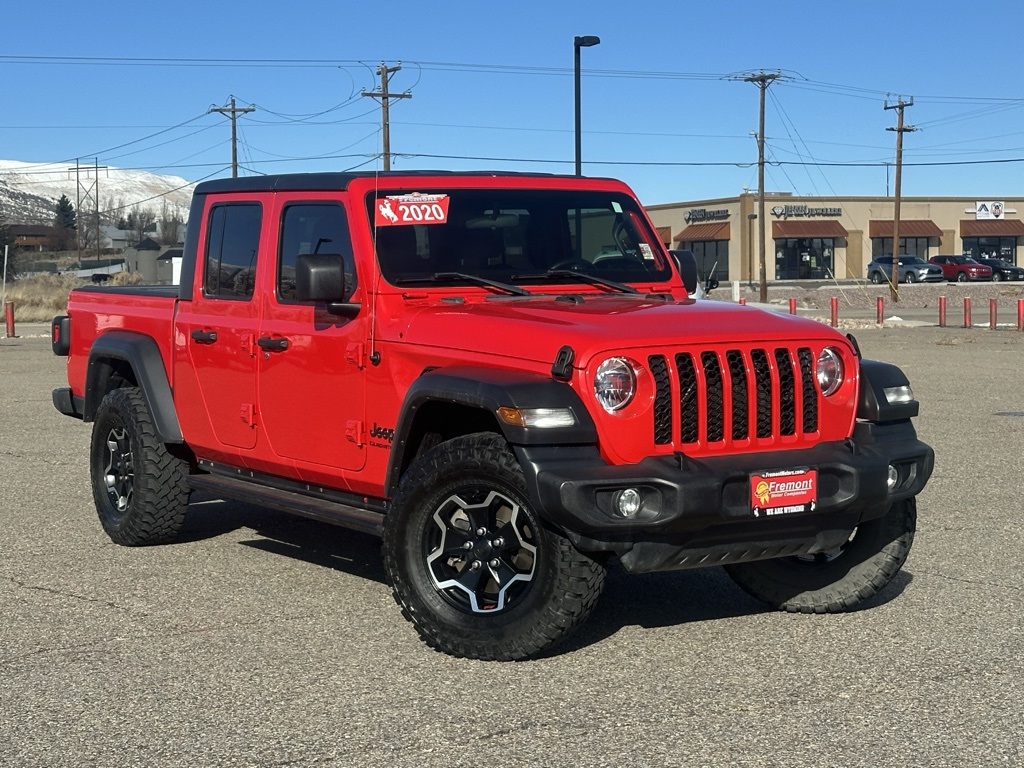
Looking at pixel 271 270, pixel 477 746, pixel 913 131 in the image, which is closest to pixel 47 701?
pixel 477 746

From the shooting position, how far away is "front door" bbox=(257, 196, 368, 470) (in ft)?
20.6

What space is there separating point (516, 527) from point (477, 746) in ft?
3.66

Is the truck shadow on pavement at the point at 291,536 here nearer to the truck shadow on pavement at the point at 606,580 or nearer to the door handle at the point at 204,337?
→ the truck shadow on pavement at the point at 606,580

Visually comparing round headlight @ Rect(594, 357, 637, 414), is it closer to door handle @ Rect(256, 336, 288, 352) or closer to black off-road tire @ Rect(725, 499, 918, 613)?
black off-road tire @ Rect(725, 499, 918, 613)

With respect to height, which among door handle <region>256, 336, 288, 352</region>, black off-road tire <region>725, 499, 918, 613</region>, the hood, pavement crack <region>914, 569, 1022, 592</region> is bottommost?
pavement crack <region>914, 569, 1022, 592</region>

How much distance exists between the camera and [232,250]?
23.8 feet

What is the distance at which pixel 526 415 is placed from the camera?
516 cm

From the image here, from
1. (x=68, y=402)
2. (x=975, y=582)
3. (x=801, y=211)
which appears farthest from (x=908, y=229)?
(x=975, y=582)

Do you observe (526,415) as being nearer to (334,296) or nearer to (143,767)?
(334,296)

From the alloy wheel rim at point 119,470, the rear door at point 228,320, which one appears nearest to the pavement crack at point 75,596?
the alloy wheel rim at point 119,470

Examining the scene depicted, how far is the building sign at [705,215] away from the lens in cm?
8562

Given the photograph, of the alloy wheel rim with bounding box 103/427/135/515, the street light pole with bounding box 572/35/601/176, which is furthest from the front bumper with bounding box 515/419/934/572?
the street light pole with bounding box 572/35/601/176

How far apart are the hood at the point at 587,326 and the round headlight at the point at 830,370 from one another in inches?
3.0

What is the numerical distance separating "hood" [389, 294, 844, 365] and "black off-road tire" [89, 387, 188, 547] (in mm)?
2275
